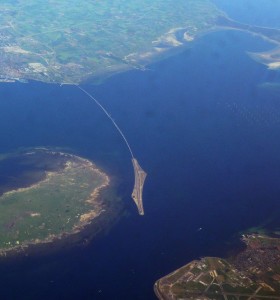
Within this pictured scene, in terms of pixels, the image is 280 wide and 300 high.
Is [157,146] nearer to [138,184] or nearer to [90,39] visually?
[138,184]

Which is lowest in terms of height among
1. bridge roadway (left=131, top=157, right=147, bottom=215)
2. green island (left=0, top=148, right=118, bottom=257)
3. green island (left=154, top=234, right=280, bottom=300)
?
green island (left=0, top=148, right=118, bottom=257)

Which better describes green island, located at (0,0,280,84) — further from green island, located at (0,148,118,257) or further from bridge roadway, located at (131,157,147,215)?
bridge roadway, located at (131,157,147,215)

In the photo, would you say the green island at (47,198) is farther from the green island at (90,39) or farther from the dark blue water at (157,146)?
the green island at (90,39)

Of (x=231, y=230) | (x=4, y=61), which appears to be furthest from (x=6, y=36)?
(x=231, y=230)

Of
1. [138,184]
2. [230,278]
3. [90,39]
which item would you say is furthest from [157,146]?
[90,39]

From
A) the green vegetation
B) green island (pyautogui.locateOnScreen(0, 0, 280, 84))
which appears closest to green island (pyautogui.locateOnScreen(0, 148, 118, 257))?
green island (pyautogui.locateOnScreen(0, 0, 280, 84))

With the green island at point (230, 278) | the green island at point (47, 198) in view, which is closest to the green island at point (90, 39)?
the green island at point (47, 198)
